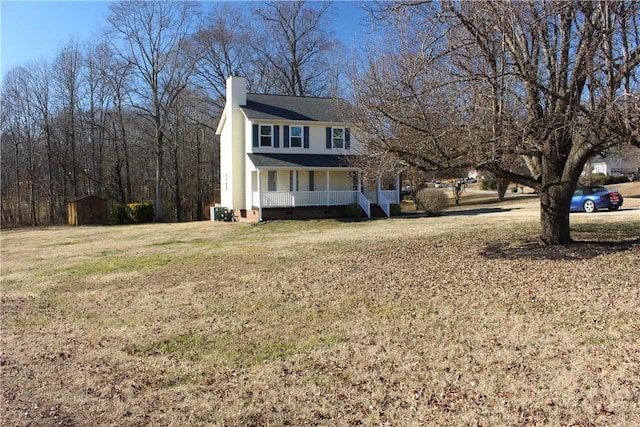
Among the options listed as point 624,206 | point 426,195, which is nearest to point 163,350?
point 426,195

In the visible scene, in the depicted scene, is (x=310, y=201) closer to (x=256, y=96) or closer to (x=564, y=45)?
(x=256, y=96)

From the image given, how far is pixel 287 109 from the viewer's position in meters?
27.3

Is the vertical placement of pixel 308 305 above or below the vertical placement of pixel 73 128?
below

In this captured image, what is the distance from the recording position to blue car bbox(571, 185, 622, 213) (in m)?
22.0

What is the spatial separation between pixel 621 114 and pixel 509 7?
239 centimetres

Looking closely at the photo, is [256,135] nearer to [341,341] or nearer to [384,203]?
[384,203]

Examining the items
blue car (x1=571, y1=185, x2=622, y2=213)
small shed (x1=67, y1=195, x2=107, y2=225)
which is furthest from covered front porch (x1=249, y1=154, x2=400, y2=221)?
small shed (x1=67, y1=195, x2=107, y2=225)

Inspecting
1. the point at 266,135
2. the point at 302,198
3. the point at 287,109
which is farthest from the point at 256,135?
the point at 302,198

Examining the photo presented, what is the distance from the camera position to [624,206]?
24.6m

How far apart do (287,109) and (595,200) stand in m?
16.5

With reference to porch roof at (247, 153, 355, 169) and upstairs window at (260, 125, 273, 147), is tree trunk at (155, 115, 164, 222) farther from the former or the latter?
upstairs window at (260, 125, 273, 147)

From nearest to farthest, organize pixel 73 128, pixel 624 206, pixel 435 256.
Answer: pixel 435 256 → pixel 624 206 → pixel 73 128

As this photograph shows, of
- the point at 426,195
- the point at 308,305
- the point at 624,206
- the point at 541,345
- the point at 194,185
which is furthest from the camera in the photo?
the point at 194,185

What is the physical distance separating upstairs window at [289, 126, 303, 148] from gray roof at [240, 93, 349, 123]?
614 mm
